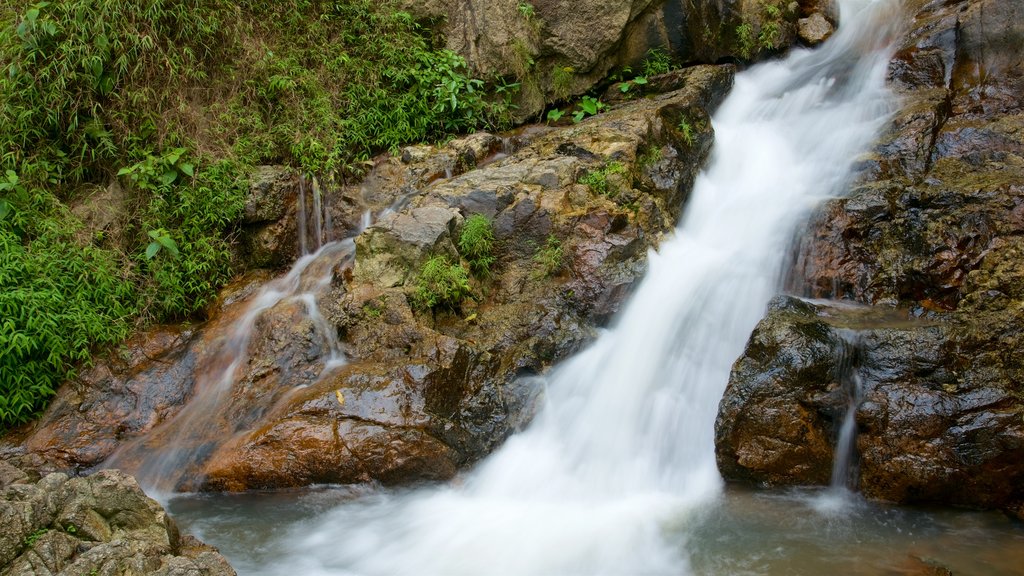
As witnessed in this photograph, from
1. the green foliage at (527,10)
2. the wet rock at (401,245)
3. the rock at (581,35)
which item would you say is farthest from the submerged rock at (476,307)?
the green foliage at (527,10)

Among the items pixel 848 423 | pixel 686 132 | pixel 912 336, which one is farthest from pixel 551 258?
pixel 912 336

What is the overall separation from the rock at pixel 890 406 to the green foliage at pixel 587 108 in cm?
490

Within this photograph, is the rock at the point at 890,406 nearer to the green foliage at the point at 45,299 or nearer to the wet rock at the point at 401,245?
the wet rock at the point at 401,245

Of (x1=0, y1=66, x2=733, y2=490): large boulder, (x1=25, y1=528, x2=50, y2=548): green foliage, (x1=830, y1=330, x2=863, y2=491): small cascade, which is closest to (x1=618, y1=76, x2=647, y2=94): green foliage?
(x1=0, y1=66, x2=733, y2=490): large boulder

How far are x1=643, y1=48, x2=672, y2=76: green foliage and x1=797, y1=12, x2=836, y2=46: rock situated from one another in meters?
2.04

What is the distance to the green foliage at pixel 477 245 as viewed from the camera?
22.4 ft

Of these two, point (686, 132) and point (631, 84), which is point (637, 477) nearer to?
point (686, 132)

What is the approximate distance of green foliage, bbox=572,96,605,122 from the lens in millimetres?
9266

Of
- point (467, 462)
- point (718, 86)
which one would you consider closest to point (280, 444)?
point (467, 462)

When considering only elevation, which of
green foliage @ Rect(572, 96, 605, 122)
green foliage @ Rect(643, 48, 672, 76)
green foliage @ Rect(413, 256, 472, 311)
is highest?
green foliage @ Rect(643, 48, 672, 76)

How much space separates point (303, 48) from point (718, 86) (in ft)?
18.9

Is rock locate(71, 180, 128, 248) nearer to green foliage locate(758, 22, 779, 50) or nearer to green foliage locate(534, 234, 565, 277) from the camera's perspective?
green foliage locate(534, 234, 565, 277)

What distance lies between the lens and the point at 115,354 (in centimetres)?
661

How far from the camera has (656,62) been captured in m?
9.79
